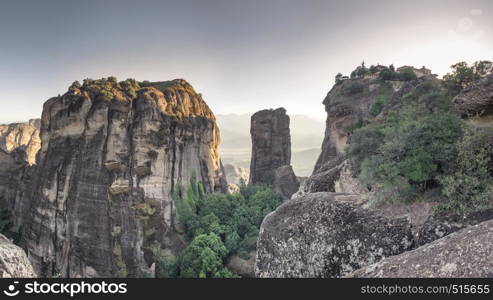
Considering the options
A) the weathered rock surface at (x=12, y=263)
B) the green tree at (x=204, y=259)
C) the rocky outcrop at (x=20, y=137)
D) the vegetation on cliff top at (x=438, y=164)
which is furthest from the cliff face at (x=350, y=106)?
the rocky outcrop at (x=20, y=137)

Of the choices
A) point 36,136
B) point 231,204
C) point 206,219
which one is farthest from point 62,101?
point 36,136

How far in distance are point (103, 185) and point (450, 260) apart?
3226 cm

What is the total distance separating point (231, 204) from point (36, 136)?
87.1 m

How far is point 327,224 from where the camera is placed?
1075 cm

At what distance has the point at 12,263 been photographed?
622cm

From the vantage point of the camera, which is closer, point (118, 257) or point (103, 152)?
point (118, 257)

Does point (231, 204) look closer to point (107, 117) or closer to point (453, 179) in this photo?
point (107, 117)

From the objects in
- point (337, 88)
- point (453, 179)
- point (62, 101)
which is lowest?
point (453, 179)

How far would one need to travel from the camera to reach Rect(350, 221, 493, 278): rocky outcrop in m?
5.08

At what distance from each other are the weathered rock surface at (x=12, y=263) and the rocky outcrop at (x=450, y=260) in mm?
→ 8328

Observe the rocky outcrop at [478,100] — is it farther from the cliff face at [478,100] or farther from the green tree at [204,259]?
the green tree at [204,259]

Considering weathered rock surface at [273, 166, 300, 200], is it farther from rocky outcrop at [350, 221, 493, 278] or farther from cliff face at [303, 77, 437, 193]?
rocky outcrop at [350, 221, 493, 278]

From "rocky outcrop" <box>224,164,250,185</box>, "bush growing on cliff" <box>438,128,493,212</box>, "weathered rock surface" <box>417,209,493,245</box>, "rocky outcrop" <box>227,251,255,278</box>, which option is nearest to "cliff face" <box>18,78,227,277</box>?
"rocky outcrop" <box>227,251,255,278</box>

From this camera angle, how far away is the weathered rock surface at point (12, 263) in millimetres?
5969
